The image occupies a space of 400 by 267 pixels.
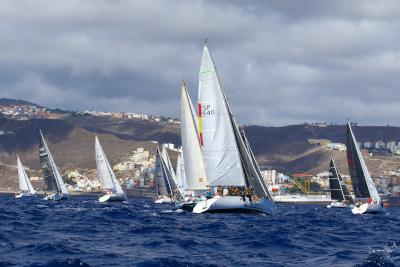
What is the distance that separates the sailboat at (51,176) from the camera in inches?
3875

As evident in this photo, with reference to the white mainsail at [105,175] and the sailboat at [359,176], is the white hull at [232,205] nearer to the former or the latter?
the sailboat at [359,176]

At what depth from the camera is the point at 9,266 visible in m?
22.5

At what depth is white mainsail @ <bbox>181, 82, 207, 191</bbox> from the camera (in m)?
58.9

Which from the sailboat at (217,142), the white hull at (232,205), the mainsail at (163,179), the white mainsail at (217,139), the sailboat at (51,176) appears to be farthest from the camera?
the mainsail at (163,179)

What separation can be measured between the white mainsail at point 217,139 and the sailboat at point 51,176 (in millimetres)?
52965

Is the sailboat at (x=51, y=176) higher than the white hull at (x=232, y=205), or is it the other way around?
the sailboat at (x=51, y=176)

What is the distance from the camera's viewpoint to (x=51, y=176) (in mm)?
101312

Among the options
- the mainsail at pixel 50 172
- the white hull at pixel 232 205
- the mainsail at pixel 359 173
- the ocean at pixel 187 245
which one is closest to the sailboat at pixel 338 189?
the mainsail at pixel 359 173

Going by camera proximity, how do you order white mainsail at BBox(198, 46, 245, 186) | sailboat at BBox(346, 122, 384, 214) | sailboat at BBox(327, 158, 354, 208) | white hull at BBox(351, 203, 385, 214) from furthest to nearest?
sailboat at BBox(327, 158, 354, 208)
sailboat at BBox(346, 122, 384, 214)
white hull at BBox(351, 203, 385, 214)
white mainsail at BBox(198, 46, 245, 186)

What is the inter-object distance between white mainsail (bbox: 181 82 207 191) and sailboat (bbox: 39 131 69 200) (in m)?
41.5

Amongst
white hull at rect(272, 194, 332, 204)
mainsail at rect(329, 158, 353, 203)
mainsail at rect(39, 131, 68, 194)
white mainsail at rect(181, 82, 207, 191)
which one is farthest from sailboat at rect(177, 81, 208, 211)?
white hull at rect(272, 194, 332, 204)

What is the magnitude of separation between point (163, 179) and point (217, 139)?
56.2 metres

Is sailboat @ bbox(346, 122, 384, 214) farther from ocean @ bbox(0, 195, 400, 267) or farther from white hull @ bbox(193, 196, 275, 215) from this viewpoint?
ocean @ bbox(0, 195, 400, 267)

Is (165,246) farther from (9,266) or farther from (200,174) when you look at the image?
(200,174)
